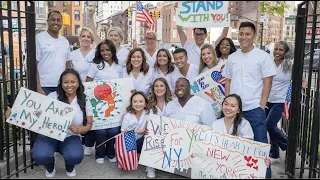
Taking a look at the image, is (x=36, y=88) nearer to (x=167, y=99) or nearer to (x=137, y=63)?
(x=137, y=63)

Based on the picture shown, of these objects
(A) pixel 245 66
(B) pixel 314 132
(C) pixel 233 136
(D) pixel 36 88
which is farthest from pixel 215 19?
(D) pixel 36 88

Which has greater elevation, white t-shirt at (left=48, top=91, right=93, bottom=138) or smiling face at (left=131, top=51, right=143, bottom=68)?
smiling face at (left=131, top=51, right=143, bottom=68)

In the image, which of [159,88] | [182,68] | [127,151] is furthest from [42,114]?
[182,68]

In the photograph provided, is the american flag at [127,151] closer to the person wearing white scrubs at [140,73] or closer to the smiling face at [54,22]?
the person wearing white scrubs at [140,73]

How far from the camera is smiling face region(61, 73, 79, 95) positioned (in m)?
4.49

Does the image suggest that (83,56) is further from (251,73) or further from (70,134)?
(251,73)

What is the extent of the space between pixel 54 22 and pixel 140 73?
4.73ft

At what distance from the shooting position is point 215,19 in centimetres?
473

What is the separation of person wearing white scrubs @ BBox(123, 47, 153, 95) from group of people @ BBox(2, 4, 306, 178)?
0.05 feet

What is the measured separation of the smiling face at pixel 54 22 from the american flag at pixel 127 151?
1.89 m

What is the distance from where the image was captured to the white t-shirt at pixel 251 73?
409 centimetres

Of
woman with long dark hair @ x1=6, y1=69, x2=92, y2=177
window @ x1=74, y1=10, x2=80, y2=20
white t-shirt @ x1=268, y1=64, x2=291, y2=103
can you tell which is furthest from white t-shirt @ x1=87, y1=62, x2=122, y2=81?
window @ x1=74, y1=10, x2=80, y2=20

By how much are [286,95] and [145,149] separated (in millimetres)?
2259

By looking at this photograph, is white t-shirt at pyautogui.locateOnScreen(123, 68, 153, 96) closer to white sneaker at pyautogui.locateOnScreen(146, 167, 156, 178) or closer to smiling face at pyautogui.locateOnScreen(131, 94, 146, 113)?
smiling face at pyautogui.locateOnScreen(131, 94, 146, 113)
